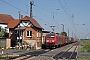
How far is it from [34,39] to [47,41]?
10.0 feet

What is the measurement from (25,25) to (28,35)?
8.33 feet

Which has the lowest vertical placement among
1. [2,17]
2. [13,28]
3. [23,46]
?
[23,46]

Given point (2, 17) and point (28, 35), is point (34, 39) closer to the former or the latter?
point (28, 35)

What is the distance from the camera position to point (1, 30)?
193 ft

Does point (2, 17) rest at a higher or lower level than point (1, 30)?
higher

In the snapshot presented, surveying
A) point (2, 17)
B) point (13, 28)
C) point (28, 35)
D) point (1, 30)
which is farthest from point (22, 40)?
point (2, 17)

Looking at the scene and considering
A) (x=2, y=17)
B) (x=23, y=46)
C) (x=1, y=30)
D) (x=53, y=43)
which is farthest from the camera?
(x=2, y=17)

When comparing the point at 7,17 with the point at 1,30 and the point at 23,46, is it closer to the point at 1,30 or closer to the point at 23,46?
the point at 1,30

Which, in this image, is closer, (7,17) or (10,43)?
(10,43)

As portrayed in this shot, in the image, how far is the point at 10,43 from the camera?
46.9 metres

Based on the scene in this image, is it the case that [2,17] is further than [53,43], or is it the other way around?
[2,17]

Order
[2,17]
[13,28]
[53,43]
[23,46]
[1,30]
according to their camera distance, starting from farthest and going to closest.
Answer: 1. [2,17]
2. [1,30]
3. [13,28]
4. [53,43]
5. [23,46]

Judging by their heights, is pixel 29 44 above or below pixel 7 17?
below

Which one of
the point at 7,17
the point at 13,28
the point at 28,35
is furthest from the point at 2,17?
the point at 28,35
